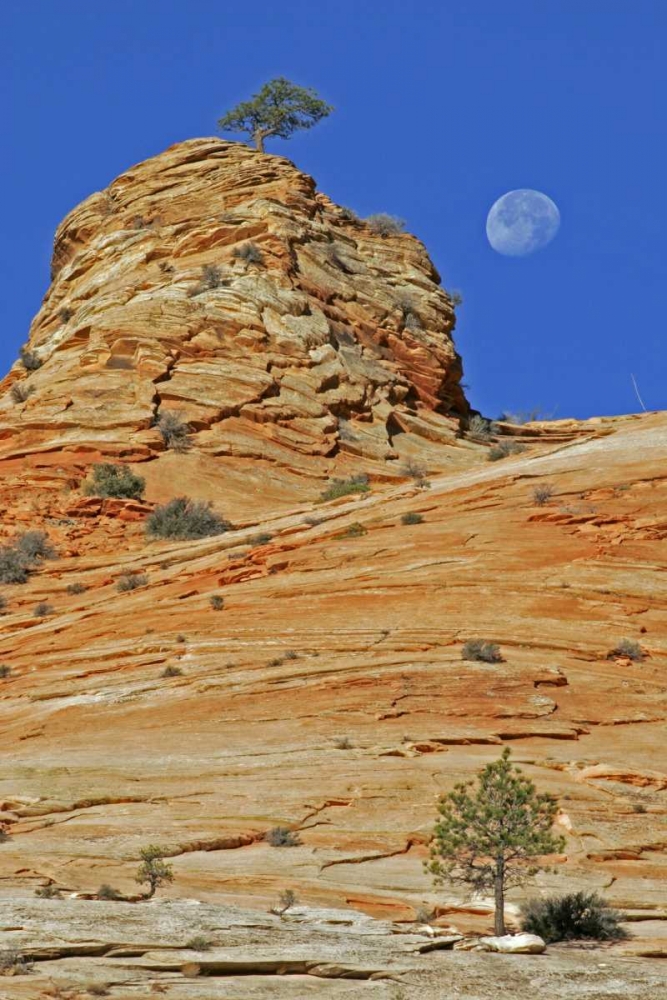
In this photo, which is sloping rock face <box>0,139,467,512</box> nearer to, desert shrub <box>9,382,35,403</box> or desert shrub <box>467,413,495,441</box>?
desert shrub <box>9,382,35,403</box>

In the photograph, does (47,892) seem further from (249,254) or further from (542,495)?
(249,254)

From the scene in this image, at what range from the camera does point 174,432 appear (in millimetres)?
38812

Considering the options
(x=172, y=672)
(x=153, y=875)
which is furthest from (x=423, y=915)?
(x=172, y=672)

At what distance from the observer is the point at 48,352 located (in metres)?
46.2

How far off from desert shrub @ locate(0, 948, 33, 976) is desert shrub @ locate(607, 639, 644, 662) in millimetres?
14445

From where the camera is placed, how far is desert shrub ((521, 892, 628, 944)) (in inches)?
563

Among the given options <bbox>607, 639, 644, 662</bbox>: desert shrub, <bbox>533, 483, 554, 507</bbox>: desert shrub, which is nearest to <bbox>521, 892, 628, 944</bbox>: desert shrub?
<bbox>607, 639, 644, 662</bbox>: desert shrub

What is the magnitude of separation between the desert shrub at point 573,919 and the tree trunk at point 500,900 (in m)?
0.42

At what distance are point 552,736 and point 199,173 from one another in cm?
3813

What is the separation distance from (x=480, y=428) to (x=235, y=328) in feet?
37.3

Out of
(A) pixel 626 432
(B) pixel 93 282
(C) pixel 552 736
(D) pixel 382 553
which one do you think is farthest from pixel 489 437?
(C) pixel 552 736

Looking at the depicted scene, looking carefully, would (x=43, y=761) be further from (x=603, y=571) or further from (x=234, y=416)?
(x=234, y=416)

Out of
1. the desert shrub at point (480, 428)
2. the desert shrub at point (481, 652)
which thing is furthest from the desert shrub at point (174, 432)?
the desert shrub at point (481, 652)

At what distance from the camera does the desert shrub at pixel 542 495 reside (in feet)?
96.7
